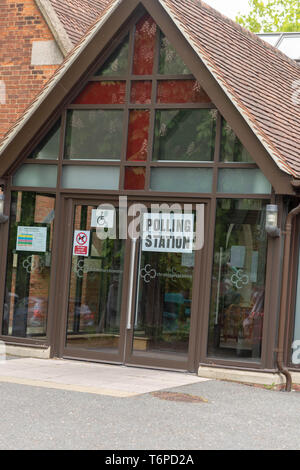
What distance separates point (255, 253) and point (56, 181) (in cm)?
336

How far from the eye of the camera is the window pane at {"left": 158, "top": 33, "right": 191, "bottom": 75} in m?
13.1

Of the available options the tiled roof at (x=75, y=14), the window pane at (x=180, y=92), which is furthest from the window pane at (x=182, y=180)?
the tiled roof at (x=75, y=14)

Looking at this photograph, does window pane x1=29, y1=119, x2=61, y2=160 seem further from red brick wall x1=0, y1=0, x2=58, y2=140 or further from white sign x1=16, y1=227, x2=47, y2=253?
red brick wall x1=0, y1=0, x2=58, y2=140

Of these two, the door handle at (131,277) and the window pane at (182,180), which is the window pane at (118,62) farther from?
the door handle at (131,277)

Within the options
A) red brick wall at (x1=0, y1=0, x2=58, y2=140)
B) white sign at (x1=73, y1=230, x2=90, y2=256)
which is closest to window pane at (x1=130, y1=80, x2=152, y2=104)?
white sign at (x1=73, y1=230, x2=90, y2=256)

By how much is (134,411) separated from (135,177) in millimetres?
4761

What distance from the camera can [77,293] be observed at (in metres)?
13.6

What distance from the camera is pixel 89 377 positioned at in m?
11.8

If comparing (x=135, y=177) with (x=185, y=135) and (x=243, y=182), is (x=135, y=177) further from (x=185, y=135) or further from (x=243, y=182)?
(x=243, y=182)

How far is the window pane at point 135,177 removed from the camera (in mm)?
13195

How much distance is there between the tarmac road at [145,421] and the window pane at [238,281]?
1294 millimetres

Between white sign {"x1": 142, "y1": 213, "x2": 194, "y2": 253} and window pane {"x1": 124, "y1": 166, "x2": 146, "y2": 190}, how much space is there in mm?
463

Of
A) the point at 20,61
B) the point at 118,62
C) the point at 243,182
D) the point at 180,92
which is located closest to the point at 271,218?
the point at 243,182
